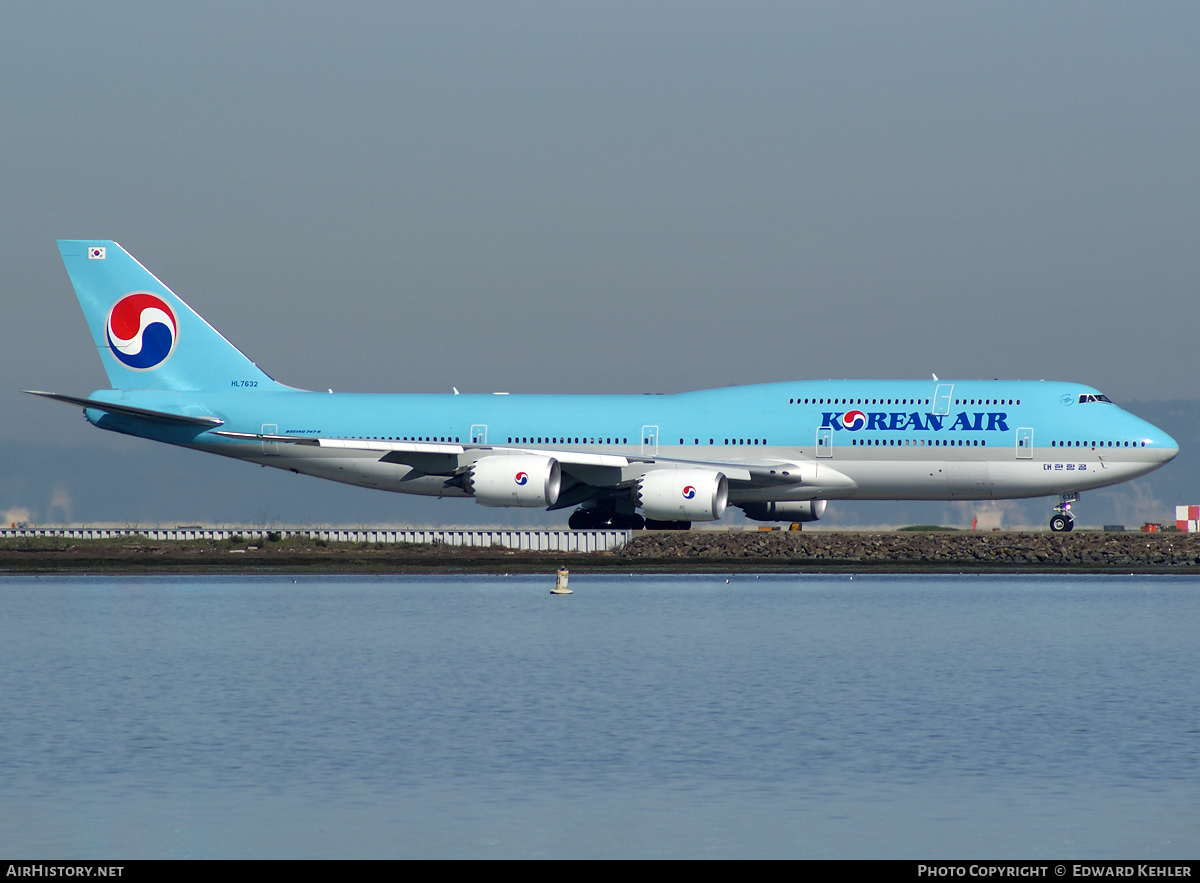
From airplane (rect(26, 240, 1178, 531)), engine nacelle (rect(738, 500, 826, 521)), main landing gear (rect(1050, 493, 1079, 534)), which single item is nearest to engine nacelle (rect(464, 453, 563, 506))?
airplane (rect(26, 240, 1178, 531))

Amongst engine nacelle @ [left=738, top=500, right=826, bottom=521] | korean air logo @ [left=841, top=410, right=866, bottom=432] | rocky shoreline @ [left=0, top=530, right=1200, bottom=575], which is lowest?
rocky shoreline @ [left=0, top=530, right=1200, bottom=575]

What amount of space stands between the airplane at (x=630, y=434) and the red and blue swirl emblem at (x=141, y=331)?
6 cm

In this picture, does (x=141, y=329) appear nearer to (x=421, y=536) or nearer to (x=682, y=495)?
(x=421, y=536)

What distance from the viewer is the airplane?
52.8m

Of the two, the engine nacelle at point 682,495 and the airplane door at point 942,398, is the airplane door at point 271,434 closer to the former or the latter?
the engine nacelle at point 682,495

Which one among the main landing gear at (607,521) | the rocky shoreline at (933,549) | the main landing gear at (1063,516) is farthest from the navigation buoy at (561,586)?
the main landing gear at (1063,516)

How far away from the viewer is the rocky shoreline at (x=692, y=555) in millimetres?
50312

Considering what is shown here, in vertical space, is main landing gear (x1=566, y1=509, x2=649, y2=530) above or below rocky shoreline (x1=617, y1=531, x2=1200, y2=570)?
above

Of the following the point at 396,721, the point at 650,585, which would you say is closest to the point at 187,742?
the point at 396,721

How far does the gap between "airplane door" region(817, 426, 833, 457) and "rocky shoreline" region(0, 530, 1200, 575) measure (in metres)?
3.91

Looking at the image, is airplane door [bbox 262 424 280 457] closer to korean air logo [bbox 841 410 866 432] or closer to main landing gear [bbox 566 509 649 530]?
main landing gear [bbox 566 509 649 530]

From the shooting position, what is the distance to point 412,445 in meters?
54.2

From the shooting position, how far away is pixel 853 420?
5344 centimetres
